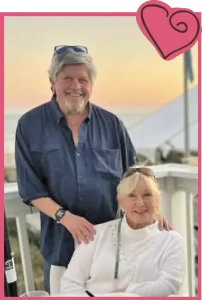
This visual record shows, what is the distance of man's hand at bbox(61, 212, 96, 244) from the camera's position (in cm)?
142

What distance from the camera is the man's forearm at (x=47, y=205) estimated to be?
1.42 m

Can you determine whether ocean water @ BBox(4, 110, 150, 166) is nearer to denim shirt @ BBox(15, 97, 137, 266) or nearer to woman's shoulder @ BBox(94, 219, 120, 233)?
denim shirt @ BBox(15, 97, 137, 266)

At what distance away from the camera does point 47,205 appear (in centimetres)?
143

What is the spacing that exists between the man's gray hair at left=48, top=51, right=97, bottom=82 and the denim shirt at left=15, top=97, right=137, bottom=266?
83 mm

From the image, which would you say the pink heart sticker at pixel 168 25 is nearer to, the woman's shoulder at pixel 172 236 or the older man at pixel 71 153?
the older man at pixel 71 153

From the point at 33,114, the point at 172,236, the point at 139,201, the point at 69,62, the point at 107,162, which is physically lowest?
the point at 172,236

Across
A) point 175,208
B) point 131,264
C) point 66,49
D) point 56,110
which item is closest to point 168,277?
point 131,264

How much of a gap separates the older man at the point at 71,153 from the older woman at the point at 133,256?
0.17ft

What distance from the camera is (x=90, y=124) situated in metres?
1.45

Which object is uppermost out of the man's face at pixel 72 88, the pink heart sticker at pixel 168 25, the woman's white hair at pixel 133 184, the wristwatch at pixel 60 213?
the pink heart sticker at pixel 168 25

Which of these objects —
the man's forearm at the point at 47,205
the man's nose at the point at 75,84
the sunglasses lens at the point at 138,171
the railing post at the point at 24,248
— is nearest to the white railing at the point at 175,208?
the railing post at the point at 24,248

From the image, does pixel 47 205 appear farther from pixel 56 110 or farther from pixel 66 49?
pixel 66 49

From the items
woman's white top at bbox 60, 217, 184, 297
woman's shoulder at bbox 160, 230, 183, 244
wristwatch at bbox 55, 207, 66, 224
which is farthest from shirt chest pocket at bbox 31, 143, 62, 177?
woman's shoulder at bbox 160, 230, 183, 244

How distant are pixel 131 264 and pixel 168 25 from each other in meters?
0.65
